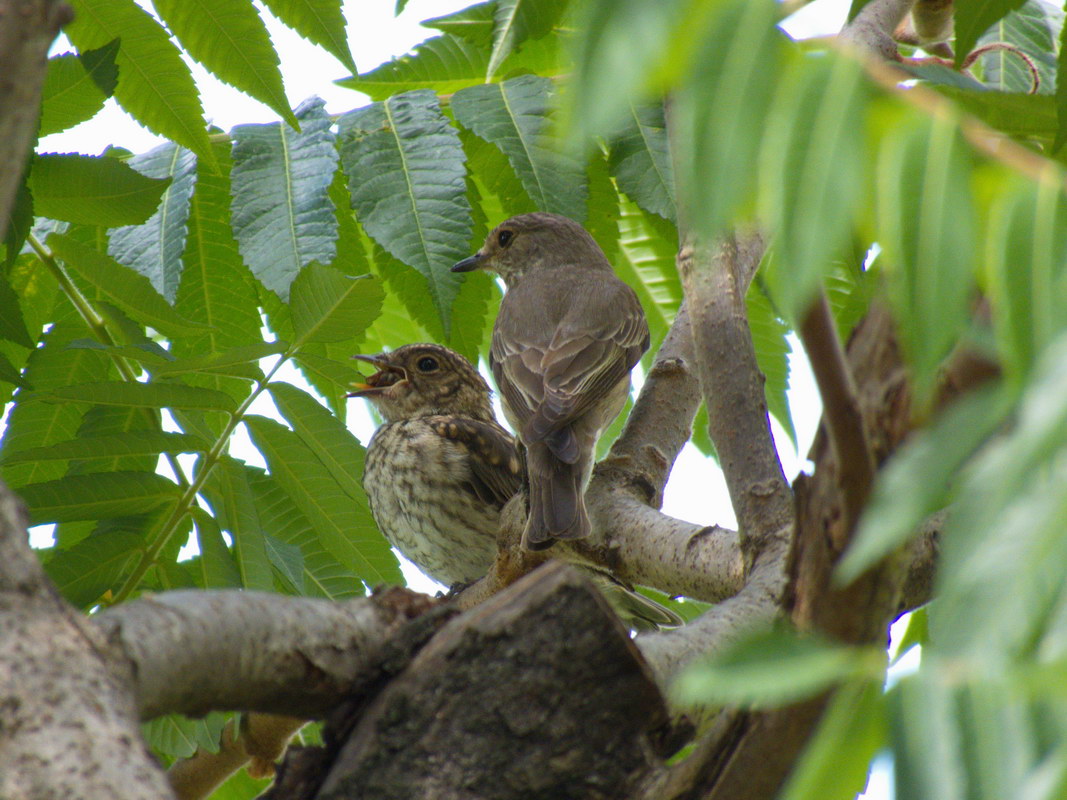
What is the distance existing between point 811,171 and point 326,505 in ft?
7.49

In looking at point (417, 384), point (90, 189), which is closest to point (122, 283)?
point (90, 189)

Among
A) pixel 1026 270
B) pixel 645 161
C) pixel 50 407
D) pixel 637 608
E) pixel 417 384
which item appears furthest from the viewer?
pixel 417 384

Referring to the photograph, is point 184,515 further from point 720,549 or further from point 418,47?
point 418,47

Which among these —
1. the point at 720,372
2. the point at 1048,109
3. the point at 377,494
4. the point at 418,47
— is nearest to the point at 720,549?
the point at 720,372

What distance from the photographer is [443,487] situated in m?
5.78

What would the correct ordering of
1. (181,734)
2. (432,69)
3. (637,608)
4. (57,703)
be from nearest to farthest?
1. (57,703)
2. (181,734)
3. (637,608)
4. (432,69)

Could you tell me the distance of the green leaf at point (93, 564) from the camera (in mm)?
2883

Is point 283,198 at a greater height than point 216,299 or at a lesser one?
greater

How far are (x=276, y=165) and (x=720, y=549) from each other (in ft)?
5.82

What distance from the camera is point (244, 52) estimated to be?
10.4 feet

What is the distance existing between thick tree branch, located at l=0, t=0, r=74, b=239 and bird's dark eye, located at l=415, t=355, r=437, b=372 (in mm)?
5200

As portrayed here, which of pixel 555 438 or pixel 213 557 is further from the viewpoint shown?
pixel 555 438

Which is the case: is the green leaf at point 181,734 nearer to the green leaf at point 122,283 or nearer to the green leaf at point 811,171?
the green leaf at point 122,283

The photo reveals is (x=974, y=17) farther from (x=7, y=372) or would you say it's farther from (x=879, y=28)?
(x=7, y=372)
